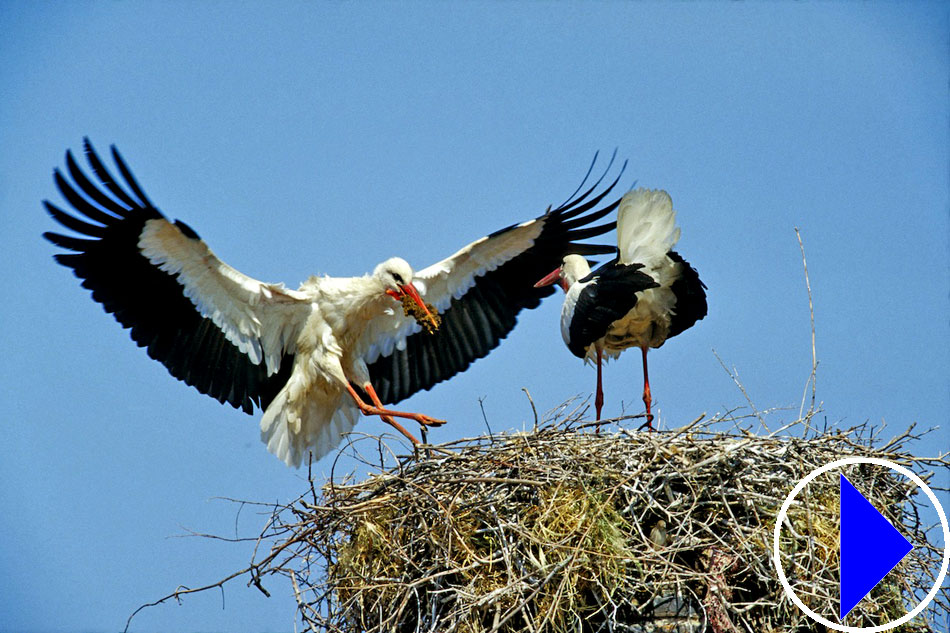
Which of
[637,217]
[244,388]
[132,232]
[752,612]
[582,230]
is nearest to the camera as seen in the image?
[752,612]

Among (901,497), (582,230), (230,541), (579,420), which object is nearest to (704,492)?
(579,420)

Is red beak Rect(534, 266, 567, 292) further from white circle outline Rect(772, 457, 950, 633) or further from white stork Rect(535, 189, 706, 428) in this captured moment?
white circle outline Rect(772, 457, 950, 633)

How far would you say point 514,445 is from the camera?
467 cm

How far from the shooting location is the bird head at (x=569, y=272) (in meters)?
6.54

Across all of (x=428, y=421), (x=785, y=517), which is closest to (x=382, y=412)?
(x=428, y=421)

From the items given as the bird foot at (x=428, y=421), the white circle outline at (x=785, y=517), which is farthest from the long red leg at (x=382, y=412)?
the white circle outline at (x=785, y=517)

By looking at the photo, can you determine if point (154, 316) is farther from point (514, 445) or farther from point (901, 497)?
point (901, 497)

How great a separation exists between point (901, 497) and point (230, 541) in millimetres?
2931

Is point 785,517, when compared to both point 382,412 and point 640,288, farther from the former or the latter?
point 382,412

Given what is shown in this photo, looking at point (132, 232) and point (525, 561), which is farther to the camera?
point (132, 232)

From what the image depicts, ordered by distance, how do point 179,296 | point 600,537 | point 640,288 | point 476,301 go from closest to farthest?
point 600,537 → point 640,288 → point 179,296 → point 476,301

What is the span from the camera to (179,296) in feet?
20.8

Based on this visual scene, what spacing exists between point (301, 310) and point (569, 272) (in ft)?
5.32

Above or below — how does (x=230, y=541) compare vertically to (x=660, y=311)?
below
